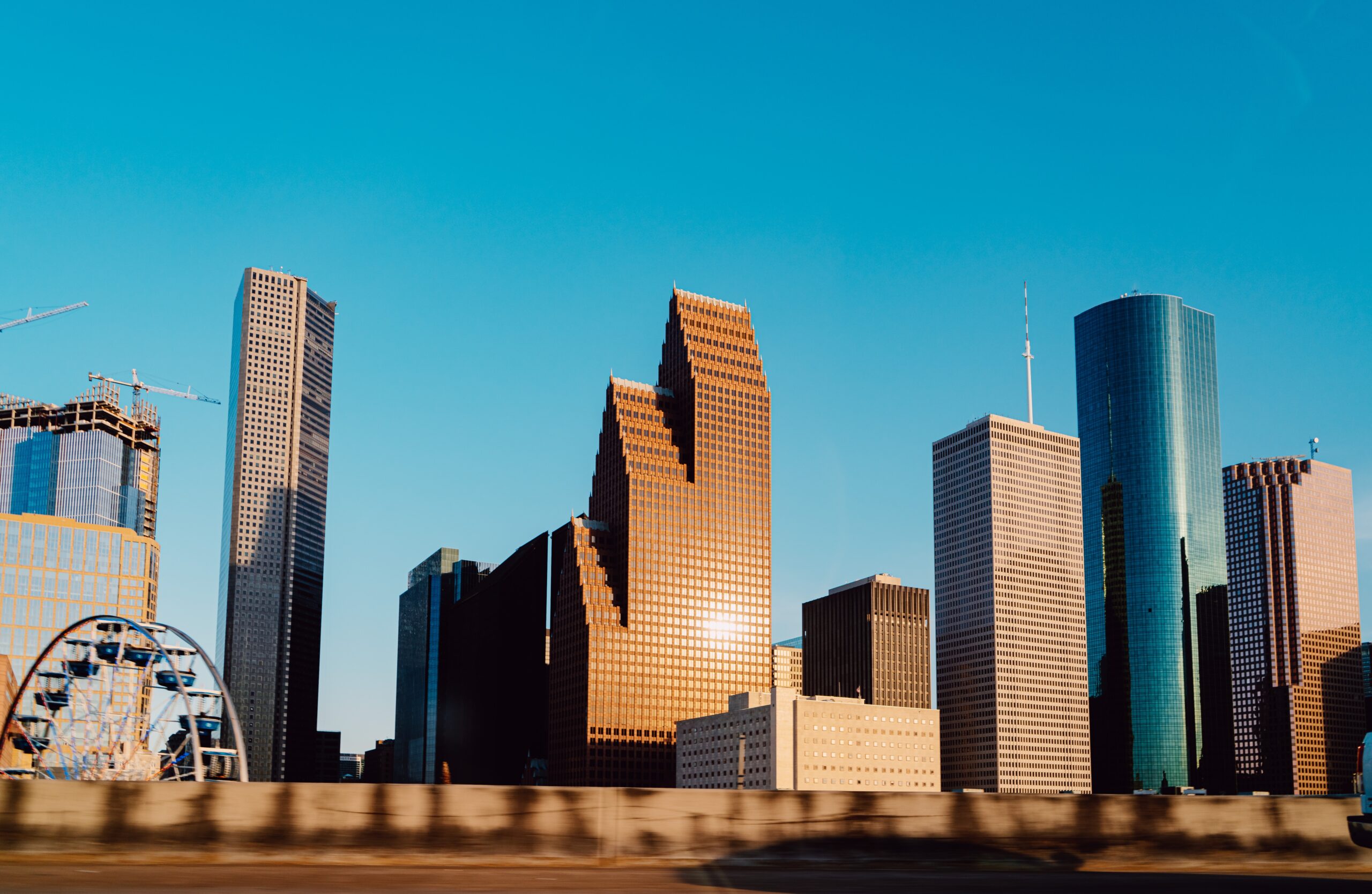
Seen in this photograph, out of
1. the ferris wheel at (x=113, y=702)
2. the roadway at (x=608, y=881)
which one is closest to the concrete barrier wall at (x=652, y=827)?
the roadway at (x=608, y=881)

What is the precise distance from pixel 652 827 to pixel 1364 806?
10.5 m

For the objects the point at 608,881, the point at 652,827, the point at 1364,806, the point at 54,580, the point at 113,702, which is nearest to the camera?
the point at 608,881

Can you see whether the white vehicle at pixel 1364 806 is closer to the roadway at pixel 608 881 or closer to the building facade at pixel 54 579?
the roadway at pixel 608 881

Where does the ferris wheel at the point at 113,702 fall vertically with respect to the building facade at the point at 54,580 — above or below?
below

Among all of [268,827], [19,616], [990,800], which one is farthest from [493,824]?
[19,616]

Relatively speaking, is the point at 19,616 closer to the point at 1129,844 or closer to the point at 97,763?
the point at 97,763

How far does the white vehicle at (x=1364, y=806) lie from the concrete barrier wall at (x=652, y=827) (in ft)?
13.5

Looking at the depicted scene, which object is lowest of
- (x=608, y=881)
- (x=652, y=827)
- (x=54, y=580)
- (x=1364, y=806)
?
(x=608, y=881)

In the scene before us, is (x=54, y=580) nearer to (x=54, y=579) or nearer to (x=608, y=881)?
(x=54, y=579)

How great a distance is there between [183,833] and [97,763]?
223 feet

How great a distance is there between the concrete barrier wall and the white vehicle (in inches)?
162

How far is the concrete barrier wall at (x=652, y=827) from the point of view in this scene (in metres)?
19.7

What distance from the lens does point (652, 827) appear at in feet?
70.0

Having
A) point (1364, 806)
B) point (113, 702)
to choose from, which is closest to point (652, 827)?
point (1364, 806)
